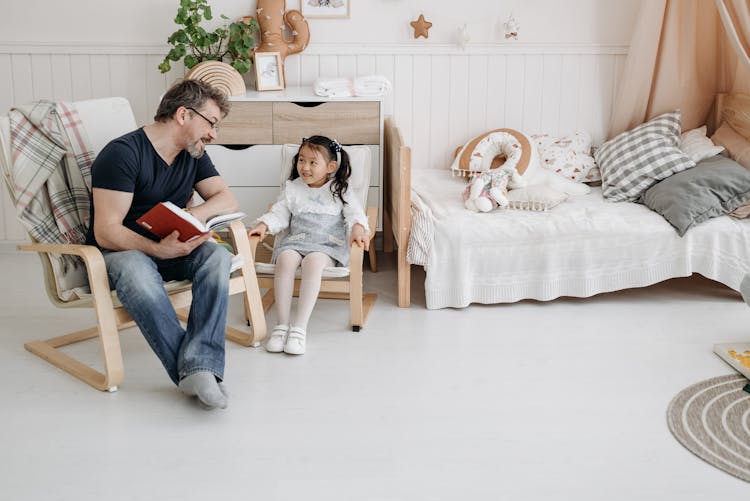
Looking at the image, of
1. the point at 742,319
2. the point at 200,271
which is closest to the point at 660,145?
the point at 742,319

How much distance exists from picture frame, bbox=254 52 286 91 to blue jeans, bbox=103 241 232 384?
154cm

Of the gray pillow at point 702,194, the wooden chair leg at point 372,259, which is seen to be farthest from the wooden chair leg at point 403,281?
the gray pillow at point 702,194

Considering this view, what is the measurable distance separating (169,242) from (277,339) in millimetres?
584

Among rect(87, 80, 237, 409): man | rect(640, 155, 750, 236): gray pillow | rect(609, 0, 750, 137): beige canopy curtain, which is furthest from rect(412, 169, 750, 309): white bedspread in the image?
rect(87, 80, 237, 409): man

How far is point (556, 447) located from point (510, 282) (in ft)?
4.04

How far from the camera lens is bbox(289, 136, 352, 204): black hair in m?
3.28

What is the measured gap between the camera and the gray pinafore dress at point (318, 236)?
320cm

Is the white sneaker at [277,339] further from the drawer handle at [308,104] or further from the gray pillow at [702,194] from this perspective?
the gray pillow at [702,194]

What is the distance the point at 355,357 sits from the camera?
9.46 ft

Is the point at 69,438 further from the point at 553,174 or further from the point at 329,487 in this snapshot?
the point at 553,174

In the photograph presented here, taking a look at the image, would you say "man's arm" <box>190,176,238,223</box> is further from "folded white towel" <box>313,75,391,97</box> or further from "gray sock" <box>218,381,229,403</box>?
"folded white towel" <box>313,75,391,97</box>

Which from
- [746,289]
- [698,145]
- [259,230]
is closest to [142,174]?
[259,230]

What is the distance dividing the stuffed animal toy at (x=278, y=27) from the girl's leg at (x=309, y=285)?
1322mm

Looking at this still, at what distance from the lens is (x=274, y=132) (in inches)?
149
